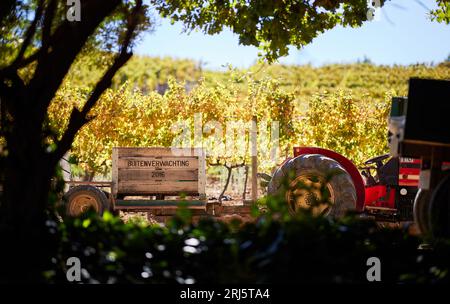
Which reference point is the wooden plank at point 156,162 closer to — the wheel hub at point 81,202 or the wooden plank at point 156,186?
the wooden plank at point 156,186

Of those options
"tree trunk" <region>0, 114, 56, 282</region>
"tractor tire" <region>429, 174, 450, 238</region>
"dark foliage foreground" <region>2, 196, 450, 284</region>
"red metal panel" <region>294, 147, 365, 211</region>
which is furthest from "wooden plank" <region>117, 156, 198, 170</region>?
"dark foliage foreground" <region>2, 196, 450, 284</region>

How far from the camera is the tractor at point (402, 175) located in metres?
4.31

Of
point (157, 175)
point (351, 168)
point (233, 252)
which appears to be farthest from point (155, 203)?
point (233, 252)

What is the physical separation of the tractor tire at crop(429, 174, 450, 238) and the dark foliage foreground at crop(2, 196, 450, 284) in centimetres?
88

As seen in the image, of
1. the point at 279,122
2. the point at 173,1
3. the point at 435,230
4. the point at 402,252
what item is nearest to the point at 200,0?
the point at 173,1

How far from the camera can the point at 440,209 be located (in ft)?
14.3

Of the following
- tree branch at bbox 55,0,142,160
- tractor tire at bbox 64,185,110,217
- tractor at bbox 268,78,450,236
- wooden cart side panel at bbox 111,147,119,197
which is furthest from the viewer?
wooden cart side panel at bbox 111,147,119,197

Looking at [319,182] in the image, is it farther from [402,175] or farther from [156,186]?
[156,186]

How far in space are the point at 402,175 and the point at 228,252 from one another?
708 centimetres

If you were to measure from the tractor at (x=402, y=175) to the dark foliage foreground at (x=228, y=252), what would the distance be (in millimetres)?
185

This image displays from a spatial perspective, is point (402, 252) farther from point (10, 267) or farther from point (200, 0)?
point (200, 0)

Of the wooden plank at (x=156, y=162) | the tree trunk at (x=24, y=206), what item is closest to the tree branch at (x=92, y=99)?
the tree trunk at (x=24, y=206)

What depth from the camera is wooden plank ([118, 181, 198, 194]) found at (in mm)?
10898

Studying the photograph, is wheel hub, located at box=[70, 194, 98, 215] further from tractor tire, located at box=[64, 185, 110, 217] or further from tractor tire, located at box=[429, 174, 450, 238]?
tractor tire, located at box=[429, 174, 450, 238]
